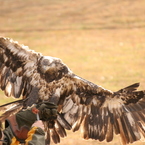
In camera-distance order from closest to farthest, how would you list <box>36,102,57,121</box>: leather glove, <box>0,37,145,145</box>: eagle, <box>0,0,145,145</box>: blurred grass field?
<box>36,102,57,121</box>: leather glove, <box>0,37,145,145</box>: eagle, <box>0,0,145,145</box>: blurred grass field

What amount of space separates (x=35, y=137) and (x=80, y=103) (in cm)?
184

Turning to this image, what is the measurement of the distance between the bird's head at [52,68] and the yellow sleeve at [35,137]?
1.62 metres

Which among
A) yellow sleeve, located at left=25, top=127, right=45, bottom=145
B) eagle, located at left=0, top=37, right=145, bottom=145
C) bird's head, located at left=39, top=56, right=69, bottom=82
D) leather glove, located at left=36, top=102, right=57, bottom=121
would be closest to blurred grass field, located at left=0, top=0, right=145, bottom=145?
eagle, located at left=0, top=37, right=145, bottom=145

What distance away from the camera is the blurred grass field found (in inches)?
506

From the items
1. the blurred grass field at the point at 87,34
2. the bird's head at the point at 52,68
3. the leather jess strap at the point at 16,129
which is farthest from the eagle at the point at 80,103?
the blurred grass field at the point at 87,34

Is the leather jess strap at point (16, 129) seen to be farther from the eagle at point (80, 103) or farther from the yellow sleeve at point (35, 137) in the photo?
the eagle at point (80, 103)

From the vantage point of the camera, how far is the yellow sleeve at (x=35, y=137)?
10.5 feet

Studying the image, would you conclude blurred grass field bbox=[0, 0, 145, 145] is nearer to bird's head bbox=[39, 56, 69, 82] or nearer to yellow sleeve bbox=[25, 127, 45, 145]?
bird's head bbox=[39, 56, 69, 82]

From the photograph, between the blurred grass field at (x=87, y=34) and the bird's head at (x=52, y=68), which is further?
the blurred grass field at (x=87, y=34)

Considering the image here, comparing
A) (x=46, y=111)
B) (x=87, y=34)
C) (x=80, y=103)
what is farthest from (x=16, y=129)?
(x=87, y=34)

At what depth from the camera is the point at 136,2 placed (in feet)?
88.8

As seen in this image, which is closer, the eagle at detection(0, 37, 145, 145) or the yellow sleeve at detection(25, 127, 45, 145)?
the yellow sleeve at detection(25, 127, 45, 145)

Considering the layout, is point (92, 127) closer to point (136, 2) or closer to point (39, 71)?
point (39, 71)

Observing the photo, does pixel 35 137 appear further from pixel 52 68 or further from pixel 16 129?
pixel 52 68
